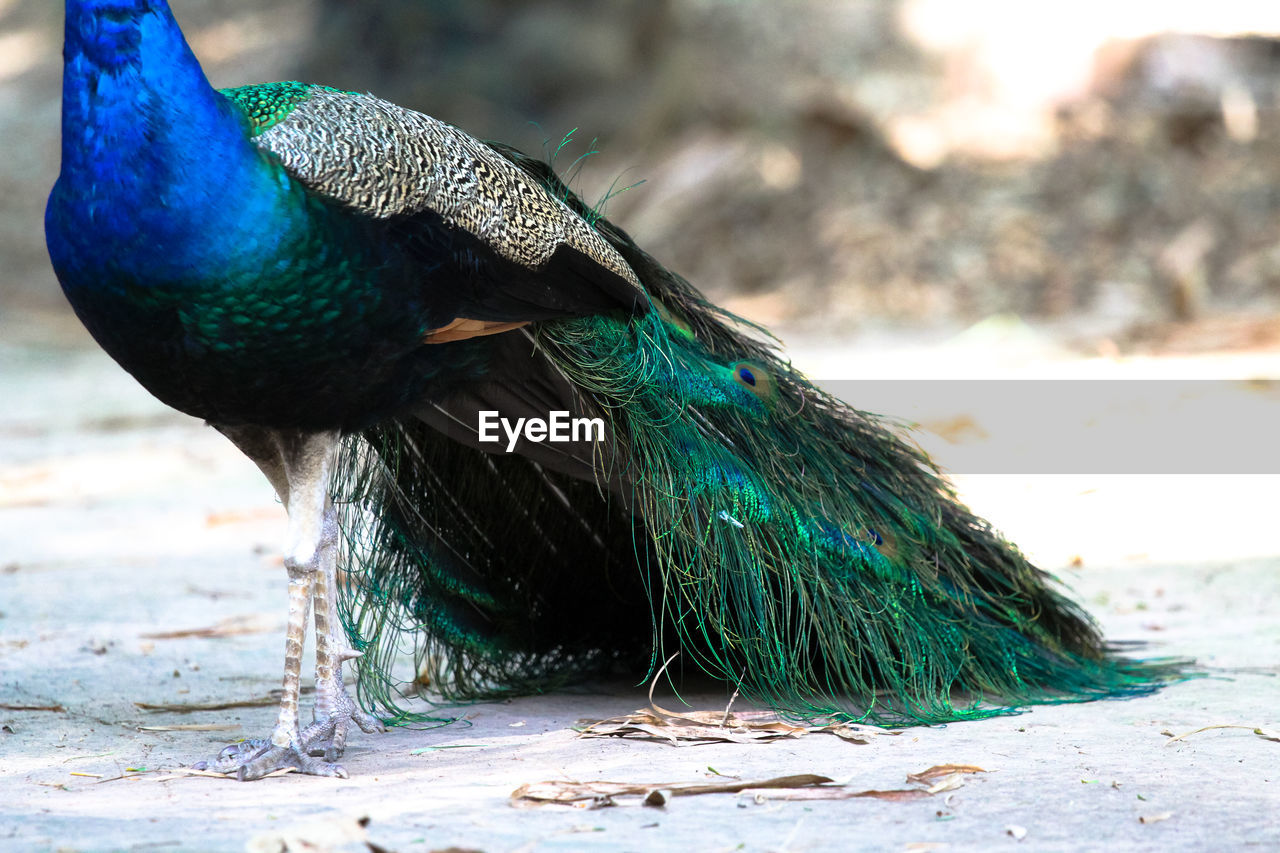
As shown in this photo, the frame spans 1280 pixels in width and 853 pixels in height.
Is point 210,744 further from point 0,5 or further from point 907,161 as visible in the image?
point 0,5

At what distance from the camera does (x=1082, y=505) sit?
6.20 m

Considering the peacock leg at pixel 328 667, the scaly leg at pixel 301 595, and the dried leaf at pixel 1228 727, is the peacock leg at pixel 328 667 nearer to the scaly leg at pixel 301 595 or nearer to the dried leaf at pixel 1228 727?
the scaly leg at pixel 301 595

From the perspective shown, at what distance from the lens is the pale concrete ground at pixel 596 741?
2379 mm

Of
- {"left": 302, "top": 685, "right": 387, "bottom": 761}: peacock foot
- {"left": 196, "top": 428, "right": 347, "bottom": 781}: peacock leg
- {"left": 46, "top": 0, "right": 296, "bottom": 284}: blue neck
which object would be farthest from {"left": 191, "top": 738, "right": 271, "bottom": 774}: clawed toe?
{"left": 46, "top": 0, "right": 296, "bottom": 284}: blue neck

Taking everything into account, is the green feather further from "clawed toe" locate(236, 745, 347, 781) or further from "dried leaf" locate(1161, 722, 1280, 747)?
"clawed toe" locate(236, 745, 347, 781)

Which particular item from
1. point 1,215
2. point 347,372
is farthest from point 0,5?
point 347,372

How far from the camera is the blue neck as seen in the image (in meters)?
2.61

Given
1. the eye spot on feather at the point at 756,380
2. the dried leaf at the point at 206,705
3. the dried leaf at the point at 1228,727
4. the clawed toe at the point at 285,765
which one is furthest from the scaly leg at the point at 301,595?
the dried leaf at the point at 1228,727

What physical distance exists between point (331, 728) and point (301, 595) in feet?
1.10

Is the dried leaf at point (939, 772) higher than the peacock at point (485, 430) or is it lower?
lower

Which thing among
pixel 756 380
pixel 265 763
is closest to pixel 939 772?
pixel 756 380

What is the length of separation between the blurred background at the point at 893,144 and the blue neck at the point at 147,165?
7137mm

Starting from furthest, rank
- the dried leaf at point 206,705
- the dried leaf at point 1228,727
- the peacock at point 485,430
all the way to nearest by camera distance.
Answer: the dried leaf at point 206,705
the dried leaf at point 1228,727
the peacock at point 485,430

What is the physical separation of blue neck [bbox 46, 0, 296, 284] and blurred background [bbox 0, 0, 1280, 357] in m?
7.14
